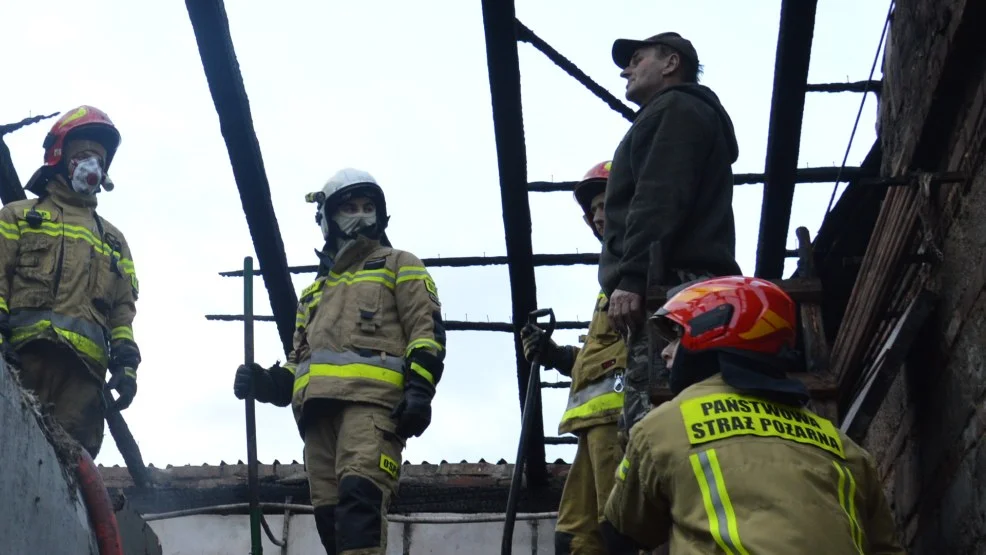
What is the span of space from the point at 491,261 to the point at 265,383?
2.35 meters

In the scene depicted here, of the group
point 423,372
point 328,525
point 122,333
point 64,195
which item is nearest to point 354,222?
point 423,372

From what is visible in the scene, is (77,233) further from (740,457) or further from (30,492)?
(740,457)

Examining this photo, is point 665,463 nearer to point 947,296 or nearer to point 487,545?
point 947,296

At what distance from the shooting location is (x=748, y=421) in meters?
3.30

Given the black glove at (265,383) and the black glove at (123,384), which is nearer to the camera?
the black glove at (265,383)

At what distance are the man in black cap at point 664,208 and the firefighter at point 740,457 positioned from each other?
2.84ft

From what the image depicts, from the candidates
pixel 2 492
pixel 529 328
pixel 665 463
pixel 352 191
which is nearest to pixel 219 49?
pixel 352 191

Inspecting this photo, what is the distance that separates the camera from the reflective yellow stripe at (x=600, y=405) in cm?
495

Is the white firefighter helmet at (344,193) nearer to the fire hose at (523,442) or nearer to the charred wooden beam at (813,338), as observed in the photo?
the fire hose at (523,442)

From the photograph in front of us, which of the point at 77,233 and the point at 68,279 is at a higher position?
the point at 77,233

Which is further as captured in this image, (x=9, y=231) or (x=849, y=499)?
(x=9, y=231)

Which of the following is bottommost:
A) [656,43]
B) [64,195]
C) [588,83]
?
[64,195]

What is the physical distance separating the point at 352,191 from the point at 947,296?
290 cm

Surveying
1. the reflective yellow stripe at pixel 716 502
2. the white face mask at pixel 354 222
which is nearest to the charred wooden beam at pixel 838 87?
the white face mask at pixel 354 222
